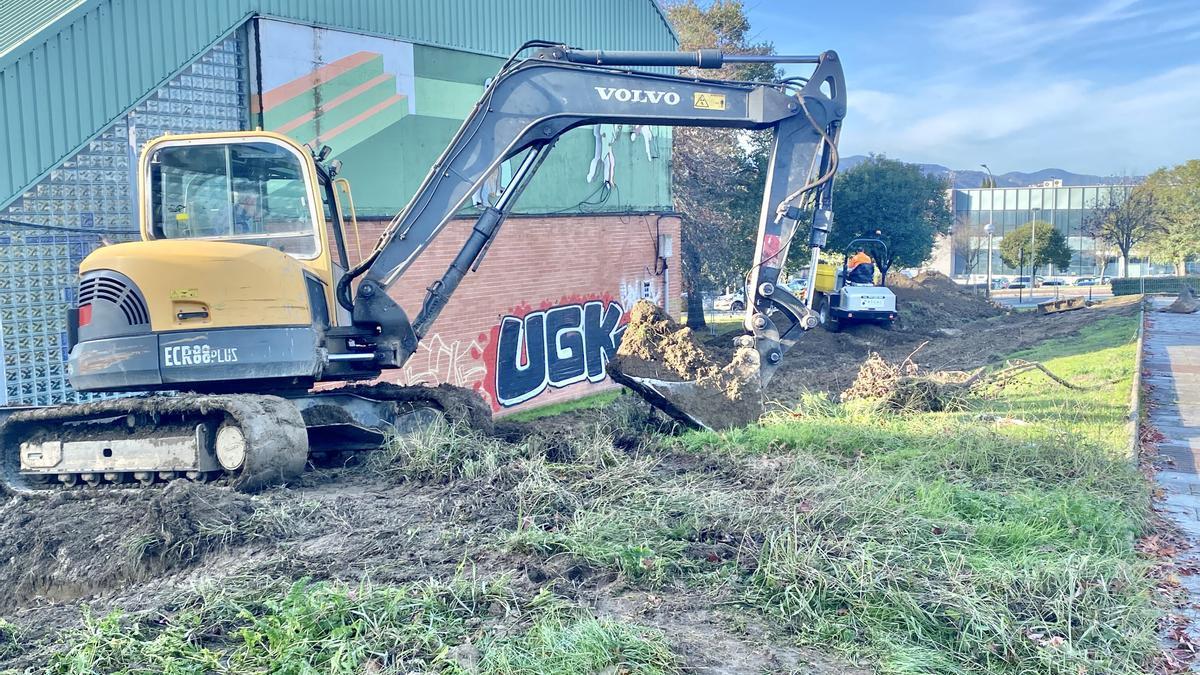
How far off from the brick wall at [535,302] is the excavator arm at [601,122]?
12.1 ft

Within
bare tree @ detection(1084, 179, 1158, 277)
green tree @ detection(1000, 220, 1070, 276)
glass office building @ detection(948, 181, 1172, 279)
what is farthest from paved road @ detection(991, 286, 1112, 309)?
glass office building @ detection(948, 181, 1172, 279)

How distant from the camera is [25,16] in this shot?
11.9m

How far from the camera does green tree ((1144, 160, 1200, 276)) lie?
149ft

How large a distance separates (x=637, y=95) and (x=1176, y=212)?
45937mm

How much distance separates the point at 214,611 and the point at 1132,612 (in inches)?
195

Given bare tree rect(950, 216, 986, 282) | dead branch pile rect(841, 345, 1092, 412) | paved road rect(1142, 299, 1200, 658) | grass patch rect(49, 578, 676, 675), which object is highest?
bare tree rect(950, 216, 986, 282)

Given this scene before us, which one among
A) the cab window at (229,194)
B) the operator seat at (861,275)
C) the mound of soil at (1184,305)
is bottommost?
the mound of soil at (1184,305)

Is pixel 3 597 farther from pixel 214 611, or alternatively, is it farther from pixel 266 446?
pixel 214 611

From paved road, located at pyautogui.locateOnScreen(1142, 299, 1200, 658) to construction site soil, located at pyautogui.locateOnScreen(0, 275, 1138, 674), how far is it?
10.0 ft

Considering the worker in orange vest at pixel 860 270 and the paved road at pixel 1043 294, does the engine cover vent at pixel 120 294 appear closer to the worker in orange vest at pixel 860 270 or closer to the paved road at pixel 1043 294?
the worker in orange vest at pixel 860 270

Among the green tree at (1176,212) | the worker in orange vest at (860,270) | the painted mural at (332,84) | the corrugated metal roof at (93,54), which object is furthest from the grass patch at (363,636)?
the green tree at (1176,212)

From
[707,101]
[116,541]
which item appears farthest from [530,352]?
[116,541]

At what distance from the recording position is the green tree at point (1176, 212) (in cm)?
4541

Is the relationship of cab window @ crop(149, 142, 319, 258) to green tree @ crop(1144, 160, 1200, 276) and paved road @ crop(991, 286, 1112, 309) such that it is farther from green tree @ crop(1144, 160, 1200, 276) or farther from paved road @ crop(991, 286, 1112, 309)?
green tree @ crop(1144, 160, 1200, 276)
